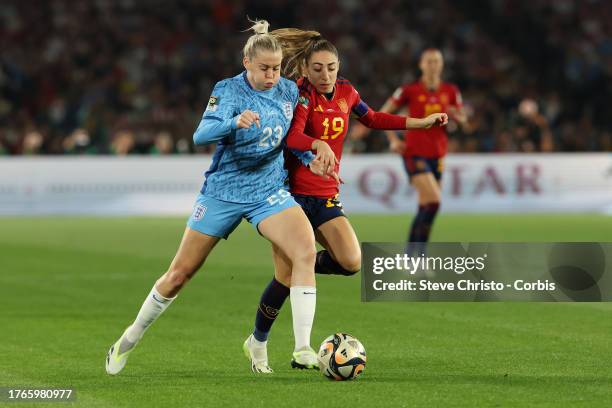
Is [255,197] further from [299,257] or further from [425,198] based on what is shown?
[425,198]

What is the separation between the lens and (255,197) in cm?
799

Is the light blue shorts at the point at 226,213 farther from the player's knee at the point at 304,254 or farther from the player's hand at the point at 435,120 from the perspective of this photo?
the player's hand at the point at 435,120

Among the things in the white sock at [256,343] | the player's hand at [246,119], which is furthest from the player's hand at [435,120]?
the white sock at [256,343]

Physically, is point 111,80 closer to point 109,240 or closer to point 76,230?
point 76,230

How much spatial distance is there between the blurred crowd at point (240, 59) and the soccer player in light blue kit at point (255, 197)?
1906 centimetres

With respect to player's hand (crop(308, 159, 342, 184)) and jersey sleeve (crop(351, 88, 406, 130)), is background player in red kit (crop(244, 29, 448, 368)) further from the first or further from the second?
player's hand (crop(308, 159, 342, 184))

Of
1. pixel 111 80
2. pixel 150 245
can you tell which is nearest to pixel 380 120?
pixel 150 245

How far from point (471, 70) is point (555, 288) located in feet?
77.8

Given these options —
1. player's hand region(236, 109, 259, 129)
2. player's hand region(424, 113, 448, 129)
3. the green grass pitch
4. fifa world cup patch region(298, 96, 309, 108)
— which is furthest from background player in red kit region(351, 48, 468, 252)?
player's hand region(236, 109, 259, 129)

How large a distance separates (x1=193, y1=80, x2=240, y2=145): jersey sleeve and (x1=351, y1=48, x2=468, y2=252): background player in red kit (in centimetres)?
718

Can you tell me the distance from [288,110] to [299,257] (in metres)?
0.93

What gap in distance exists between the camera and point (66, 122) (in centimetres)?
2922

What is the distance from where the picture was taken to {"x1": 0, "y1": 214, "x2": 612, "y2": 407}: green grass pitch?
23.7 ft

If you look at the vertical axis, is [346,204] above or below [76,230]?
above
